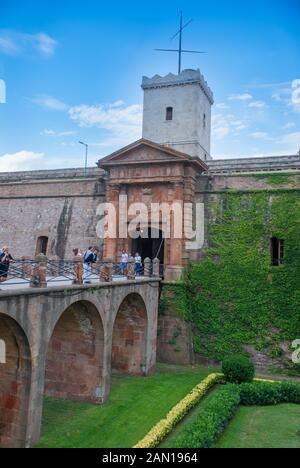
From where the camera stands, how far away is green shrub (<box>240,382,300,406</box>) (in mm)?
15812

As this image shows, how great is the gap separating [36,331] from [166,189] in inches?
493

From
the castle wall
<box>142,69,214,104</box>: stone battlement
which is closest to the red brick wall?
the castle wall

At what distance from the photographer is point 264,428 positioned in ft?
43.9

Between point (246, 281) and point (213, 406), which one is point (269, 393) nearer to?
point (213, 406)

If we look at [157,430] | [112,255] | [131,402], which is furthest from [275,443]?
[112,255]

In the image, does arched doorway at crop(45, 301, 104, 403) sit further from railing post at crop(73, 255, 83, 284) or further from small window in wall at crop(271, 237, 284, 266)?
small window in wall at crop(271, 237, 284, 266)

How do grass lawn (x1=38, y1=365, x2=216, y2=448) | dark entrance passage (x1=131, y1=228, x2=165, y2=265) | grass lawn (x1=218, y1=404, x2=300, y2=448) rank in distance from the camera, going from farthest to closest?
1. dark entrance passage (x1=131, y1=228, x2=165, y2=265)
2. grass lawn (x1=218, y1=404, x2=300, y2=448)
3. grass lawn (x1=38, y1=365, x2=216, y2=448)

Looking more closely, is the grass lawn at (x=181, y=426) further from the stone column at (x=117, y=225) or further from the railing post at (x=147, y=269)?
the stone column at (x=117, y=225)

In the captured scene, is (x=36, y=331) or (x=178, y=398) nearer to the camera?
(x=36, y=331)

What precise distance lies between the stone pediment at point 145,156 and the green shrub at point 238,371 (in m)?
10.0

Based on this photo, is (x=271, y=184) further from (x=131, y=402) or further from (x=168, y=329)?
(x=131, y=402)

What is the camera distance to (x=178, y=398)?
621 inches

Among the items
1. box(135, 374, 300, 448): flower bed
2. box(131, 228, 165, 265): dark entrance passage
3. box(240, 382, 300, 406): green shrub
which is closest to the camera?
box(135, 374, 300, 448): flower bed

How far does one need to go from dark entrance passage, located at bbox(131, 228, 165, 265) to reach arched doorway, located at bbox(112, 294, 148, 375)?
4.28 meters
